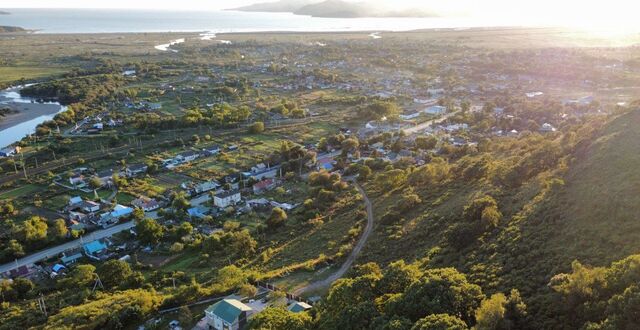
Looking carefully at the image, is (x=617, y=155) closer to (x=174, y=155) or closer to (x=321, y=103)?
(x=174, y=155)

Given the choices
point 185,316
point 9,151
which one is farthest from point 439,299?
point 9,151

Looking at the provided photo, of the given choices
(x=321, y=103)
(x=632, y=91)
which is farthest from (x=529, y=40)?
(x=321, y=103)

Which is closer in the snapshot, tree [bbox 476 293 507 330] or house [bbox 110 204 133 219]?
tree [bbox 476 293 507 330]

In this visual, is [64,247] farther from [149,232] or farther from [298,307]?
[298,307]

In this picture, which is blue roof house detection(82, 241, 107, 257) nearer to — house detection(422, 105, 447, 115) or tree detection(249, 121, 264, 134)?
tree detection(249, 121, 264, 134)

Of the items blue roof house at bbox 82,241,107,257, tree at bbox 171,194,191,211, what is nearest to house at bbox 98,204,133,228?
tree at bbox 171,194,191,211

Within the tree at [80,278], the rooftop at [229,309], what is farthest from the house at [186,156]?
the rooftop at [229,309]
